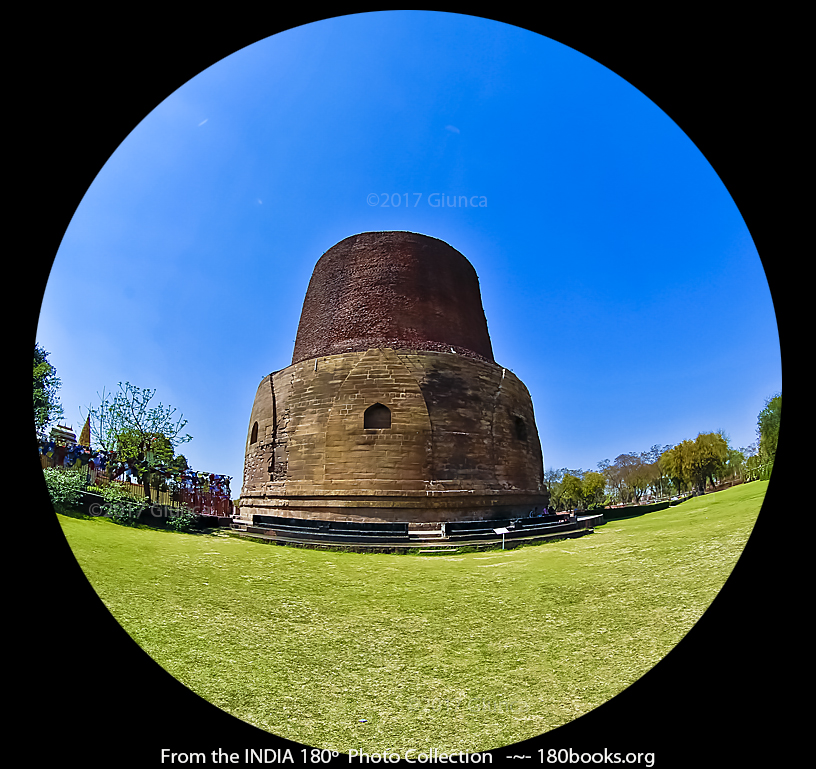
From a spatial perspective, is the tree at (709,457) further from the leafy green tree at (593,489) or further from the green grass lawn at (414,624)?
the leafy green tree at (593,489)

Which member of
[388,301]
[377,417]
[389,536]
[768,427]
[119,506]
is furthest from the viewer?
[388,301]

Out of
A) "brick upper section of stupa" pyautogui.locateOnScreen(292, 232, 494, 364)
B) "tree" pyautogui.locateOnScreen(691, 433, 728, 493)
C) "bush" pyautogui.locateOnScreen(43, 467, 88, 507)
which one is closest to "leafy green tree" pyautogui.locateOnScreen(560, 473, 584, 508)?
"tree" pyautogui.locateOnScreen(691, 433, 728, 493)

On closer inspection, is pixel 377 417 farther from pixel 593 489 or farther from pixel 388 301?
pixel 593 489

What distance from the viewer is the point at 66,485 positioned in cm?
311

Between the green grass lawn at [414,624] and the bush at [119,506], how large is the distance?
14cm

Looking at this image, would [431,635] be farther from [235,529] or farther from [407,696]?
[235,529]

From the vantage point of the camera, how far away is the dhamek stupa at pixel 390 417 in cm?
848

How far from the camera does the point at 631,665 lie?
2430 millimetres

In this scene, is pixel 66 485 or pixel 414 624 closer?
pixel 414 624

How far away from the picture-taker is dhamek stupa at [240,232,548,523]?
8.48m

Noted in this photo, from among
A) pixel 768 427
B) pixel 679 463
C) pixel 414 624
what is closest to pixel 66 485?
pixel 414 624

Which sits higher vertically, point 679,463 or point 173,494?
point 679,463

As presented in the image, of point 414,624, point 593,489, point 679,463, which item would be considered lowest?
point 414,624

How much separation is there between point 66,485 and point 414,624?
3.06 metres
